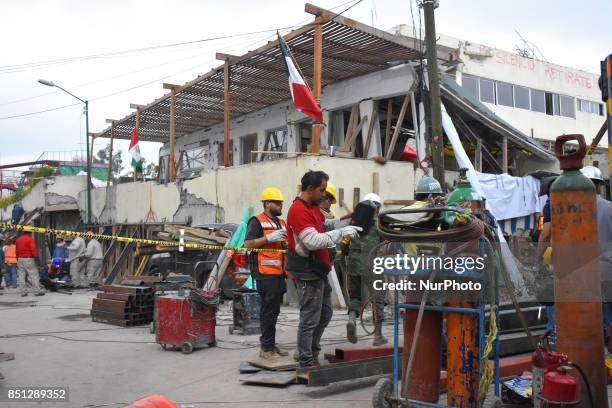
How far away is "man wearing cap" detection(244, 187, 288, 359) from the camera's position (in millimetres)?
6328

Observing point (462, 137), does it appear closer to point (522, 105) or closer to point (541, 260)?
point (522, 105)

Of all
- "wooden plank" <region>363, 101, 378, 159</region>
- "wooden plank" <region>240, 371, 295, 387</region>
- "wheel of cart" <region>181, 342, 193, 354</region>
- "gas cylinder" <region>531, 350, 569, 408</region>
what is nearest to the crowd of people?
"wooden plank" <region>363, 101, 378, 159</region>

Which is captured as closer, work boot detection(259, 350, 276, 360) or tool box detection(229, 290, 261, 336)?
work boot detection(259, 350, 276, 360)

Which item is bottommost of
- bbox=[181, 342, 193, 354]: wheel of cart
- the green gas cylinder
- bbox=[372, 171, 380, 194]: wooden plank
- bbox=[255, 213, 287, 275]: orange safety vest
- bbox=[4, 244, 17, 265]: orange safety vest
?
bbox=[181, 342, 193, 354]: wheel of cart

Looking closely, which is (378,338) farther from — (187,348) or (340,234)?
(187,348)

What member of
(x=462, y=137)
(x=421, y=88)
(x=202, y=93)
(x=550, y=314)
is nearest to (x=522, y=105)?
(x=462, y=137)

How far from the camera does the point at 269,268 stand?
21.0ft

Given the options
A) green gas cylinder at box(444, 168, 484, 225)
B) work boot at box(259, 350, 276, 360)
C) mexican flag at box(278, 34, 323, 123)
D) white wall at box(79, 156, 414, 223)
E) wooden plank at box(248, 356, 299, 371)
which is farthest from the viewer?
white wall at box(79, 156, 414, 223)

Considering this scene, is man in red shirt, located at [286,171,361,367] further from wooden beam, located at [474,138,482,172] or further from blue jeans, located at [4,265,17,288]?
blue jeans, located at [4,265,17,288]

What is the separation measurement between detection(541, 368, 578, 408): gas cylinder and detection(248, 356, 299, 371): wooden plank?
2923mm

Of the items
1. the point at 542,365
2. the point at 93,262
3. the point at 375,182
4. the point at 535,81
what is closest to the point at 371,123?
the point at 375,182

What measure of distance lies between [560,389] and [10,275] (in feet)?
61.8

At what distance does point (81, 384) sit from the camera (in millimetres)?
5781

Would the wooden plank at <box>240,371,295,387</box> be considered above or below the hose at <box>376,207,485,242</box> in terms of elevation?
below
